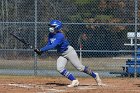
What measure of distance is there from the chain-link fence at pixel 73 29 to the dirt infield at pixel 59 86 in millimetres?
2825

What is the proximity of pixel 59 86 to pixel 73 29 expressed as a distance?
6147 mm

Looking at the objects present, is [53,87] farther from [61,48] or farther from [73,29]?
[73,29]

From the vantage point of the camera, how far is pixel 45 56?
21.5 meters

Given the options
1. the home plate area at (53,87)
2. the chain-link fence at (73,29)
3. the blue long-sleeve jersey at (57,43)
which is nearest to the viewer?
the home plate area at (53,87)

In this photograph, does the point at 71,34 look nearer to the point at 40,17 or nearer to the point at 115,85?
the point at 40,17

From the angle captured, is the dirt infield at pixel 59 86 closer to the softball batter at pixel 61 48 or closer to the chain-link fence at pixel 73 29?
the softball batter at pixel 61 48

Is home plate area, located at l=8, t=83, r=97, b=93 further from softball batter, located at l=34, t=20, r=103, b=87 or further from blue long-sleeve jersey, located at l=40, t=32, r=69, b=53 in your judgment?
blue long-sleeve jersey, located at l=40, t=32, r=69, b=53

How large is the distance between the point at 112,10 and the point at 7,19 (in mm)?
4231

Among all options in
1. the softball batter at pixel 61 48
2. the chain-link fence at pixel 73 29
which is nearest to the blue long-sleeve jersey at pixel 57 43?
the softball batter at pixel 61 48

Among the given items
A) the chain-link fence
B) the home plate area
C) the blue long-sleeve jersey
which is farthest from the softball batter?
the chain-link fence

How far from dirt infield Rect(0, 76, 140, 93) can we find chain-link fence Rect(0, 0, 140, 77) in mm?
2825

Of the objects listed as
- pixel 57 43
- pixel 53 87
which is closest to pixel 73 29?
pixel 53 87

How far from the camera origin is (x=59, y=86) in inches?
572

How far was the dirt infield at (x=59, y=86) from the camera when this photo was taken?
13.4 meters
